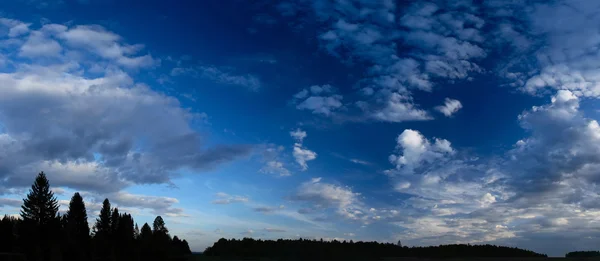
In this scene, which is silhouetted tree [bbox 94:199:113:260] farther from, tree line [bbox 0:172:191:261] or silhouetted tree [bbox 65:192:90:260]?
silhouetted tree [bbox 65:192:90:260]

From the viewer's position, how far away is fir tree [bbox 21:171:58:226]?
329 feet

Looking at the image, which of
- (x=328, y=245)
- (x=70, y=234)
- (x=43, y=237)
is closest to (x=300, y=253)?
(x=328, y=245)

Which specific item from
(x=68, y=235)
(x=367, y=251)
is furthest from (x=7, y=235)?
(x=367, y=251)

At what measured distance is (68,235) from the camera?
387 ft

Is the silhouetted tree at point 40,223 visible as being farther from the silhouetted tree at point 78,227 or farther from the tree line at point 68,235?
the silhouetted tree at point 78,227

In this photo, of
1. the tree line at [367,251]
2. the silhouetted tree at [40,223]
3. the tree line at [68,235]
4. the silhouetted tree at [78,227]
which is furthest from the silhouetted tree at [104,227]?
the tree line at [367,251]

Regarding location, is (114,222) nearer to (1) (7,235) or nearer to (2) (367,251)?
(1) (7,235)

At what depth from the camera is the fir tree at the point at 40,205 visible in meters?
100

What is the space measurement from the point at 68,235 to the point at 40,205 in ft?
66.1

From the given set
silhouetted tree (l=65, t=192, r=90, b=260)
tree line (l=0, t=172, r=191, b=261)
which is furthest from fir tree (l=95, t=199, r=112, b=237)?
silhouetted tree (l=65, t=192, r=90, b=260)

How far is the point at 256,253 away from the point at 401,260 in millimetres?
78909

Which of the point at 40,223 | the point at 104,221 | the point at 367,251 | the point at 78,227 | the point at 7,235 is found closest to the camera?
the point at 40,223

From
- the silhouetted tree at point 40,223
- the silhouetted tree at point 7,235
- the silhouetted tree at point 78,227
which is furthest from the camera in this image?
the silhouetted tree at point 78,227

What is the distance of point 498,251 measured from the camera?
14050cm
